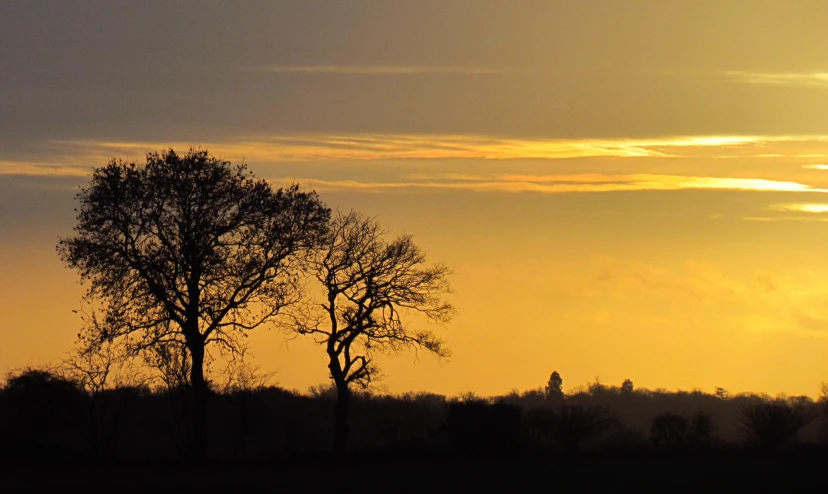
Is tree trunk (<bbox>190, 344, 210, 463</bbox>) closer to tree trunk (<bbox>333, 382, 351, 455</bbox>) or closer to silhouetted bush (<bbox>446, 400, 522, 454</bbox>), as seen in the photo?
tree trunk (<bbox>333, 382, 351, 455</bbox>)

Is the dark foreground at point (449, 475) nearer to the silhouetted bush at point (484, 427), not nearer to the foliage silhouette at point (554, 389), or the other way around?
the silhouetted bush at point (484, 427)

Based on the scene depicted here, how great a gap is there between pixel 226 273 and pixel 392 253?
743 cm

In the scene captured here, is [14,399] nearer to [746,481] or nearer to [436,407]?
[746,481]

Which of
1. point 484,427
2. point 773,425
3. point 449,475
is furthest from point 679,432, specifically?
point 449,475

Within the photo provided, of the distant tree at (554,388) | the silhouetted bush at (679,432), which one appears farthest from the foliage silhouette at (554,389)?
the silhouetted bush at (679,432)

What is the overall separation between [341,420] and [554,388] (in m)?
91.2

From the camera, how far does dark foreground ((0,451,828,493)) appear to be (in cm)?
3341

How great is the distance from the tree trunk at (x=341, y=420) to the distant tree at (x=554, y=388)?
3149 inches

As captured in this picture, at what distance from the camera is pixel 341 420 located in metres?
45.8

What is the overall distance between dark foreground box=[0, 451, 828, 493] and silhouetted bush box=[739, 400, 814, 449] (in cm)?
575

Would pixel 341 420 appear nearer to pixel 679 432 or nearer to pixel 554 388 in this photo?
pixel 679 432

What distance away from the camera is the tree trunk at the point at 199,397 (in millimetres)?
42500

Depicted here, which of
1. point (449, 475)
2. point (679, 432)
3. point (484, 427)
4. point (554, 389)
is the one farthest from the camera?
point (554, 389)

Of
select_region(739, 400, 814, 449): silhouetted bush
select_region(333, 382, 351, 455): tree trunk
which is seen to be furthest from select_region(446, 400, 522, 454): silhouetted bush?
select_region(739, 400, 814, 449): silhouetted bush
